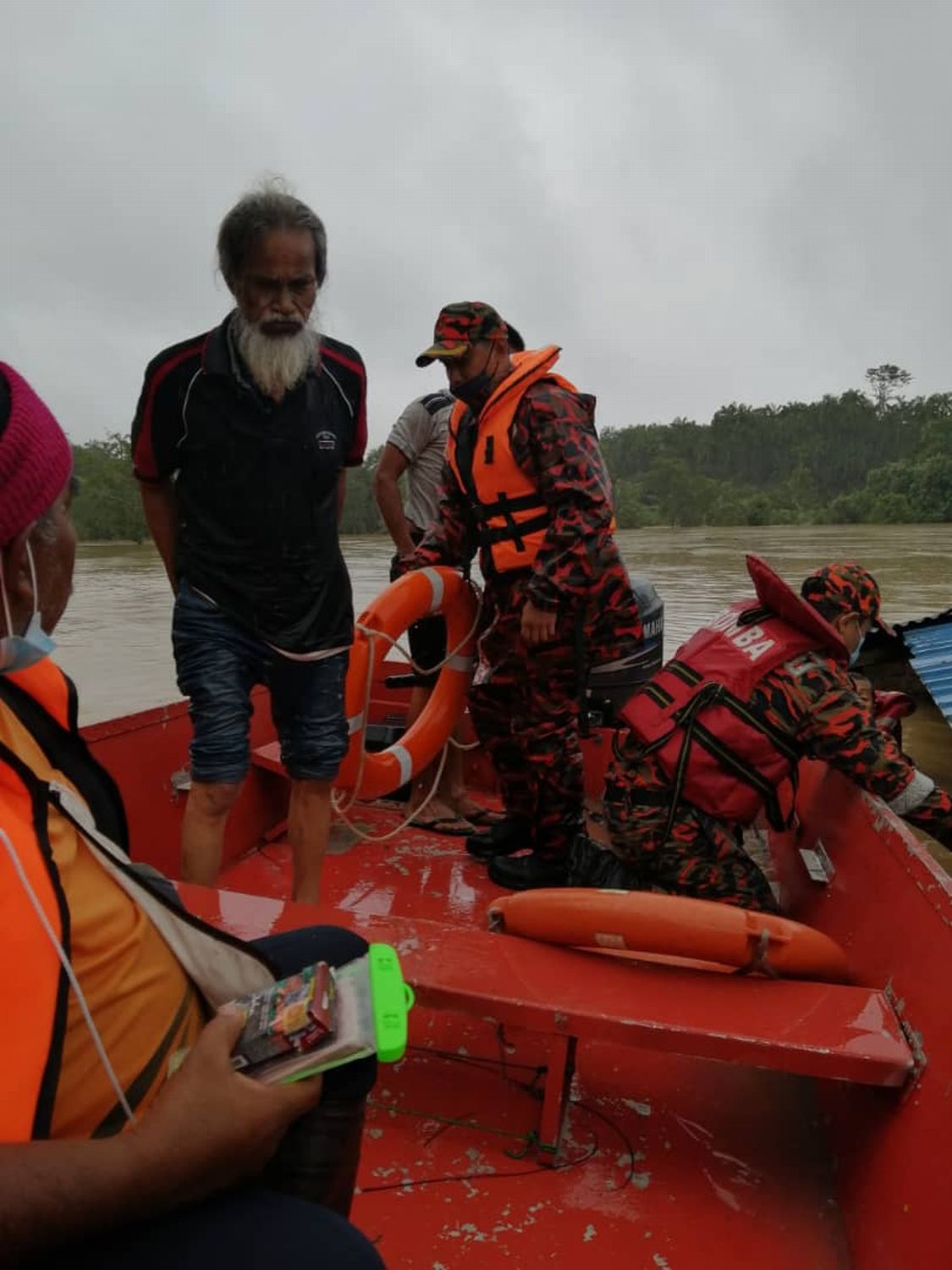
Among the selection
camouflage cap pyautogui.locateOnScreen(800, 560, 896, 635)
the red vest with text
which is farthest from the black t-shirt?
camouflage cap pyautogui.locateOnScreen(800, 560, 896, 635)

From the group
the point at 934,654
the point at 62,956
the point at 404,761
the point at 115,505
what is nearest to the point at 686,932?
the point at 62,956

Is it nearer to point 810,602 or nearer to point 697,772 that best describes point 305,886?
point 697,772

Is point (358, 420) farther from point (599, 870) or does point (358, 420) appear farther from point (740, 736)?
point (599, 870)

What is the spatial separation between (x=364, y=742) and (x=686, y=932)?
156cm

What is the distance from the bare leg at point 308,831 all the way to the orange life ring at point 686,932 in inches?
25.4

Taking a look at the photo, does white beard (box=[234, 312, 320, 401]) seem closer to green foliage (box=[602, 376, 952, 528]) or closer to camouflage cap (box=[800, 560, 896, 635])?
camouflage cap (box=[800, 560, 896, 635])

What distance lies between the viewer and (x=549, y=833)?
105 inches

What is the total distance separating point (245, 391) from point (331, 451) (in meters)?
0.22

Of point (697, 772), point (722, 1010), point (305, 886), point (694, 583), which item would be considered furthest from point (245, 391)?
point (694, 583)

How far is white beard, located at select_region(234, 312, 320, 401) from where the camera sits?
74.1 inches

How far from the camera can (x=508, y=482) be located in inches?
99.4

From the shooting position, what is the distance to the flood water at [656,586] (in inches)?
383

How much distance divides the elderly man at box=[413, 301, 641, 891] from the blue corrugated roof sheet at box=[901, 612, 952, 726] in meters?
2.68

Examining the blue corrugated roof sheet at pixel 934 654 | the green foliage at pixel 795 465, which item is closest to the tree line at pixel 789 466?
the green foliage at pixel 795 465
